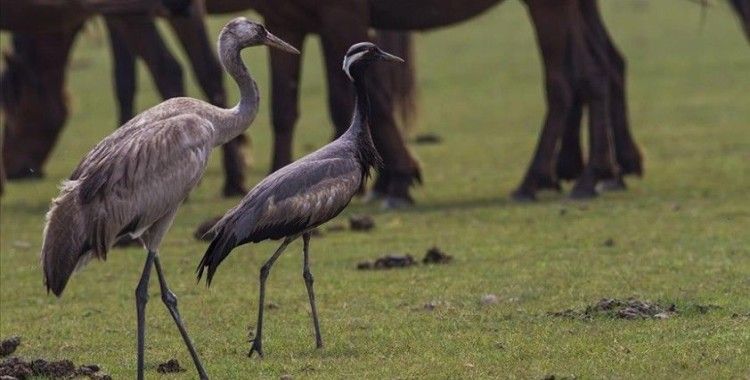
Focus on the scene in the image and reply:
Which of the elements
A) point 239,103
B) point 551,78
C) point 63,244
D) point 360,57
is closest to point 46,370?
point 63,244

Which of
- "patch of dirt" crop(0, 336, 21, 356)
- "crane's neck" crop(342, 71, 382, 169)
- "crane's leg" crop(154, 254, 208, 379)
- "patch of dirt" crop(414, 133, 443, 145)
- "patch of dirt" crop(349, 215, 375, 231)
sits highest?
"crane's neck" crop(342, 71, 382, 169)

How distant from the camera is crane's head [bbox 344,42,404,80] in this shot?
868 centimetres

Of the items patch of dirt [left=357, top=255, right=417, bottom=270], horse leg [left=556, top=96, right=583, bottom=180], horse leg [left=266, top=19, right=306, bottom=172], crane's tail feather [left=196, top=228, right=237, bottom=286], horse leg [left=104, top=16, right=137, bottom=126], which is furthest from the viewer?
horse leg [left=104, top=16, right=137, bottom=126]

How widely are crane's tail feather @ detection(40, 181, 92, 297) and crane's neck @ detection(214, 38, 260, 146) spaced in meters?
0.81

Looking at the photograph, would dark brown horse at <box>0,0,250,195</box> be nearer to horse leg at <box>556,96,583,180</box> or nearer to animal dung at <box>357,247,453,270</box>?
horse leg at <box>556,96,583,180</box>

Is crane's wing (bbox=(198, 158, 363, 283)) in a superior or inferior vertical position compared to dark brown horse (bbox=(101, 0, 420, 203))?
superior

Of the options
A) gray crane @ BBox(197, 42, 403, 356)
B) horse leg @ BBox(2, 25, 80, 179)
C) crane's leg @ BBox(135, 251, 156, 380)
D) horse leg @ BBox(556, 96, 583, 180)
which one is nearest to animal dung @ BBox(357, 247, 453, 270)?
gray crane @ BBox(197, 42, 403, 356)

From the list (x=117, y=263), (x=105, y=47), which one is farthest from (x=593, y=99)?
(x=105, y=47)

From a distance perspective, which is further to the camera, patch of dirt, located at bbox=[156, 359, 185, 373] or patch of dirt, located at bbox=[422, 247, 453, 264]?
patch of dirt, located at bbox=[422, 247, 453, 264]

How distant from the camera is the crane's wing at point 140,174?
752 cm

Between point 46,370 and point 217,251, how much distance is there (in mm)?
875

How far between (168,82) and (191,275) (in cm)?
488

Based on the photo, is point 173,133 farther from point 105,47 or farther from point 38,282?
point 105,47

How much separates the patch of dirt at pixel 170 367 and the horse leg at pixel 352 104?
6057mm
